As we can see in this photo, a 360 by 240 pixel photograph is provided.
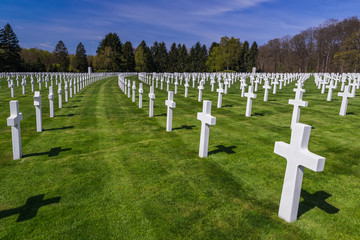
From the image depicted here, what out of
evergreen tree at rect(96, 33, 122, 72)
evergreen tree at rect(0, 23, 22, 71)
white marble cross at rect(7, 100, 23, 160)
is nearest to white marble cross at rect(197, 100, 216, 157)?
white marble cross at rect(7, 100, 23, 160)

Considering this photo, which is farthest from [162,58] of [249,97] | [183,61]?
[249,97]

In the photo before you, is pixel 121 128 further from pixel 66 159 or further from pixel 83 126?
pixel 66 159

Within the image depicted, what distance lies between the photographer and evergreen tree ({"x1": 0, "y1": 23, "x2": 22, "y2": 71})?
234 feet

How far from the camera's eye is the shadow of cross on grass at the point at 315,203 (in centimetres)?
388

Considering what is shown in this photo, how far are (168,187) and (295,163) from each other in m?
2.23

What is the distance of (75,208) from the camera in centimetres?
391

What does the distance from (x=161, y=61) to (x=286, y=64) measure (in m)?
49.7

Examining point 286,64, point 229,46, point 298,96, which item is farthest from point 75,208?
point 286,64

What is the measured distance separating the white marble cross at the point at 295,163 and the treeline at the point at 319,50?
63638mm

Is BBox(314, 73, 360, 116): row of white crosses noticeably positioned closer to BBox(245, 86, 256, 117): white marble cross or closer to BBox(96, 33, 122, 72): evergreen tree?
Answer: BBox(245, 86, 256, 117): white marble cross

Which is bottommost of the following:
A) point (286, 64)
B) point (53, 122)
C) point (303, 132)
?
point (53, 122)

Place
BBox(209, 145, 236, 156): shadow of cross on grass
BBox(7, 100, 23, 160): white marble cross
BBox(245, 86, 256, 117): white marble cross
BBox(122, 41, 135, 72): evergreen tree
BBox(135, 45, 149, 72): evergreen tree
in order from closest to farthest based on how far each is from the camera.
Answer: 1. BBox(7, 100, 23, 160): white marble cross
2. BBox(209, 145, 236, 156): shadow of cross on grass
3. BBox(245, 86, 256, 117): white marble cross
4. BBox(135, 45, 149, 72): evergreen tree
5. BBox(122, 41, 135, 72): evergreen tree

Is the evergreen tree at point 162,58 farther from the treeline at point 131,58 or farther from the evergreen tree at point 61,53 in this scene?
the evergreen tree at point 61,53

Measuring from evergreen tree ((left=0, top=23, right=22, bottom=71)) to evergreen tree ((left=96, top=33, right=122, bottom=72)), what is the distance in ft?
91.0
